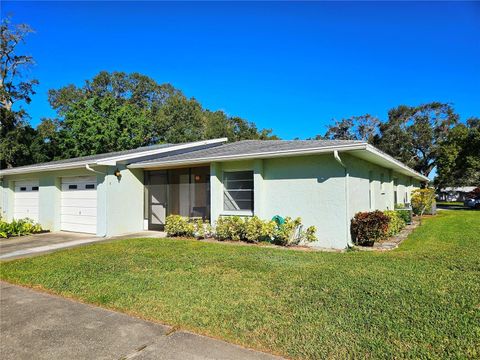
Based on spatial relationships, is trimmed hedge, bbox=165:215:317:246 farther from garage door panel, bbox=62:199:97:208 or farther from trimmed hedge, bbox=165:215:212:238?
garage door panel, bbox=62:199:97:208

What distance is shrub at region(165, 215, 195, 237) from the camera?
34.5 ft

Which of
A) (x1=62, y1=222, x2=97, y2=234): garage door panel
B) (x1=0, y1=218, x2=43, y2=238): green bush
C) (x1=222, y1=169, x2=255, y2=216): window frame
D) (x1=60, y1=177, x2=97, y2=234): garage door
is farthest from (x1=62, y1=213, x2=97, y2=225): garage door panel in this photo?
(x1=222, y1=169, x2=255, y2=216): window frame

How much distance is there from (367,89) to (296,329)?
82.5ft

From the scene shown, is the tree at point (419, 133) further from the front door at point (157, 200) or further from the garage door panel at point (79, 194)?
the garage door panel at point (79, 194)

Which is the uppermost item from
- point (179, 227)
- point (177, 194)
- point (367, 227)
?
point (177, 194)

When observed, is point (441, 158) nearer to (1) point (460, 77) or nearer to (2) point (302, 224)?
(1) point (460, 77)

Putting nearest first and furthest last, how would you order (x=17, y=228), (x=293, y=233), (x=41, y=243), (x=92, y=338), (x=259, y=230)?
1. (x=92, y=338)
2. (x=293, y=233)
3. (x=259, y=230)
4. (x=41, y=243)
5. (x=17, y=228)

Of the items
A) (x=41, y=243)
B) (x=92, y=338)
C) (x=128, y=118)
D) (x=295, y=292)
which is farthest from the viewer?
(x=128, y=118)

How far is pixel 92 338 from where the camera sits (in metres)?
3.58

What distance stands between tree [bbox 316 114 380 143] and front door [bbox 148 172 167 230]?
112ft

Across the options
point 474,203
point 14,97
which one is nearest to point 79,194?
point 14,97

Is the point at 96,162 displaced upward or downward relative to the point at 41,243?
upward

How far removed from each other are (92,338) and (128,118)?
80.9 feet

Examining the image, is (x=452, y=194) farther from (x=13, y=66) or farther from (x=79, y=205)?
(x=13, y=66)
